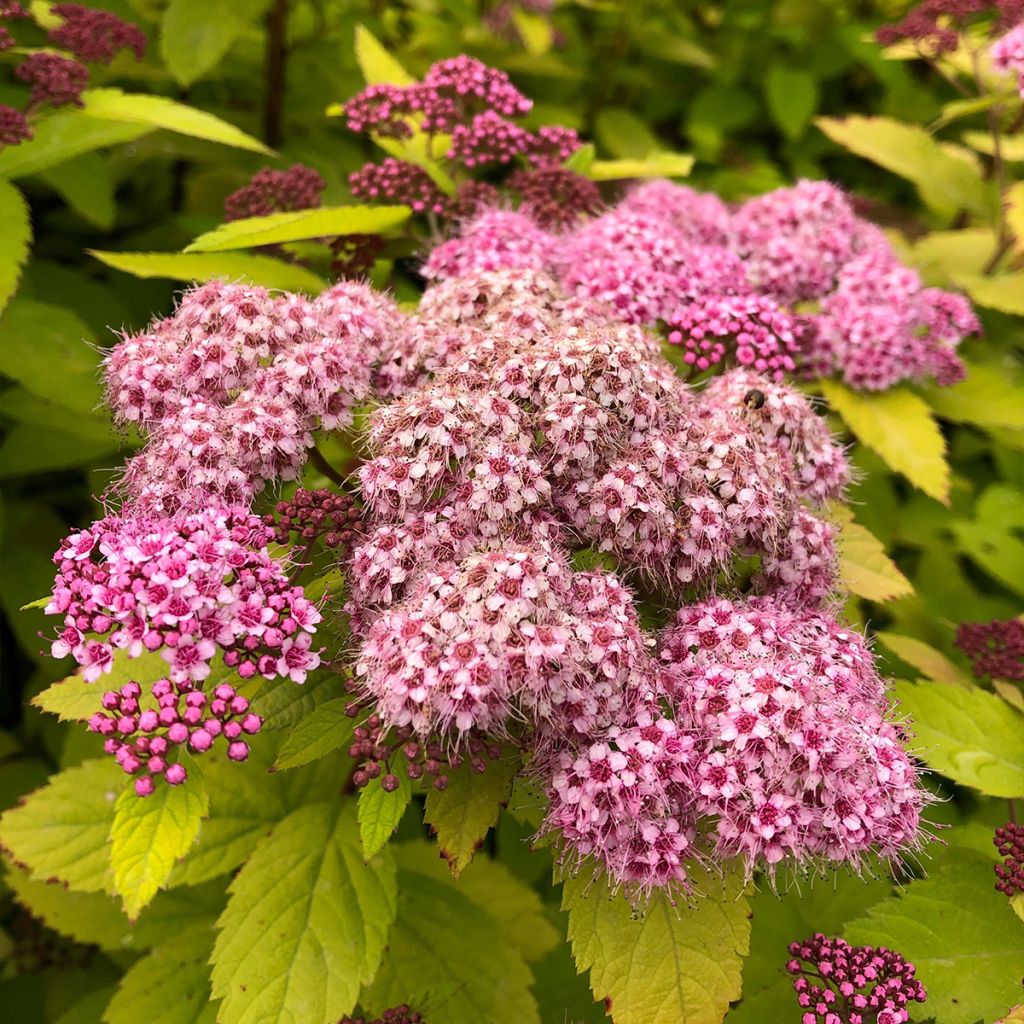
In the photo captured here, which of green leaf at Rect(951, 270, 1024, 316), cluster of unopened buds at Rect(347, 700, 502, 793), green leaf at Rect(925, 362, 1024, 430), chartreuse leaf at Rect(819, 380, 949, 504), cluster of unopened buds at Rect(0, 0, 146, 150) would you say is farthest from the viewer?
green leaf at Rect(951, 270, 1024, 316)

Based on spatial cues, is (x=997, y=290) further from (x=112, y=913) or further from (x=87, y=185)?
(x=112, y=913)

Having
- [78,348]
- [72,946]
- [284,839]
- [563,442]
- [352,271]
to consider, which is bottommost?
[72,946]

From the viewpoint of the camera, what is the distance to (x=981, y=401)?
3.51 m

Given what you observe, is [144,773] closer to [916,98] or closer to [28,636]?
[28,636]

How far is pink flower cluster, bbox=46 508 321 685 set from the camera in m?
1.84

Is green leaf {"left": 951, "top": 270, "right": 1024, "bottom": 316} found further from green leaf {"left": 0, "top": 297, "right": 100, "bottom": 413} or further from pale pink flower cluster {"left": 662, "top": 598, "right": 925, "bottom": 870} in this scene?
green leaf {"left": 0, "top": 297, "right": 100, "bottom": 413}

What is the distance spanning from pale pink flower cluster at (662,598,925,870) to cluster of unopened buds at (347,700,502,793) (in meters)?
0.46

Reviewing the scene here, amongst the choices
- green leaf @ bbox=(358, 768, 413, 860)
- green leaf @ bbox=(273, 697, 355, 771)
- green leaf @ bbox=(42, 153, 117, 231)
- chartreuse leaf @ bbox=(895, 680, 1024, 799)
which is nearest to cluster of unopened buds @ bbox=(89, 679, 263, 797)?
green leaf @ bbox=(273, 697, 355, 771)

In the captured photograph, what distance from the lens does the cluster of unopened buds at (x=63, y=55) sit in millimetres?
2957

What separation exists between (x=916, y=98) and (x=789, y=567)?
4.64 m

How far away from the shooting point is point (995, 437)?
416 centimetres

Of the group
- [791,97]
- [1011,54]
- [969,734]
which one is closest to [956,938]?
[969,734]

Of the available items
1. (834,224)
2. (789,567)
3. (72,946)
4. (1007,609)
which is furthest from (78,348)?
(1007,609)

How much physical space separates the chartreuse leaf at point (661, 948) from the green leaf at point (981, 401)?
2.20 m
